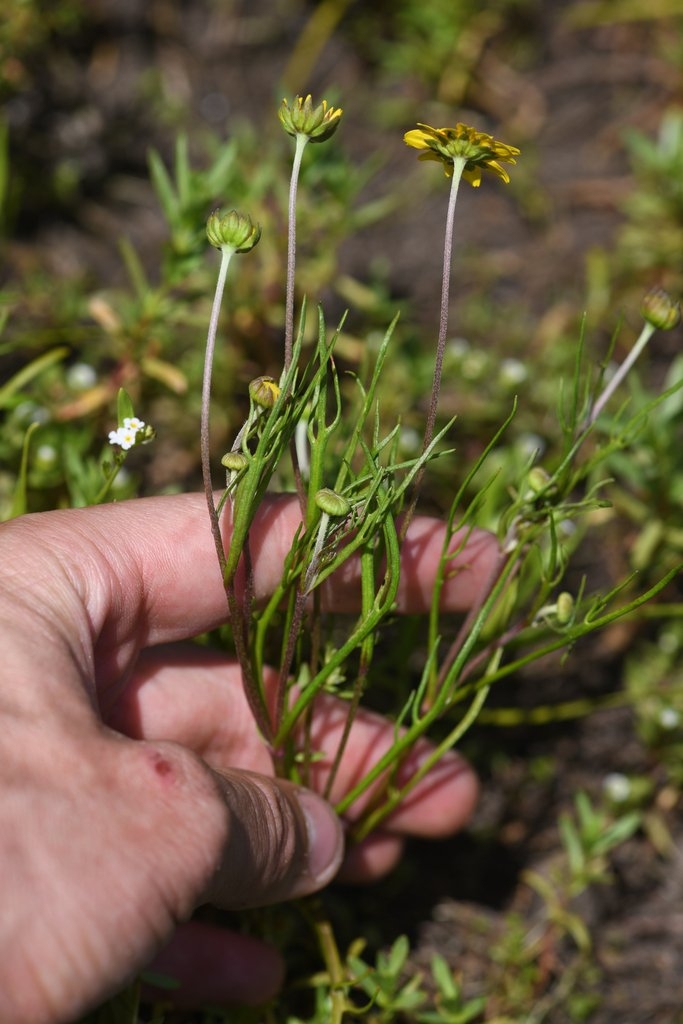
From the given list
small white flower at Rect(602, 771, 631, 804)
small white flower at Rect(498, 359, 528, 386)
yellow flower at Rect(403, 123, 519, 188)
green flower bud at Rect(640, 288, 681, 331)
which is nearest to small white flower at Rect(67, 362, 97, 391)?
small white flower at Rect(498, 359, 528, 386)

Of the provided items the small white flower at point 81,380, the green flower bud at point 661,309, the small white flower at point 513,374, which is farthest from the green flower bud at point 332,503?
the small white flower at point 513,374

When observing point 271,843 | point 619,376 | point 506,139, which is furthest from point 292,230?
point 506,139

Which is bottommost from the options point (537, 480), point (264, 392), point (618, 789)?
point (618, 789)

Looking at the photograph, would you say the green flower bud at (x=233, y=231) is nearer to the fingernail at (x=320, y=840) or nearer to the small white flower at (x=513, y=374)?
the fingernail at (x=320, y=840)

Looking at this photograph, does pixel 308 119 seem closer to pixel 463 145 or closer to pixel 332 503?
pixel 463 145

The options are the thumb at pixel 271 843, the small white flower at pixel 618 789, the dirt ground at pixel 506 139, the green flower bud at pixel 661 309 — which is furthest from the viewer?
the dirt ground at pixel 506 139

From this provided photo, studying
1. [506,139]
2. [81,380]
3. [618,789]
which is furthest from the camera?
[506,139]
